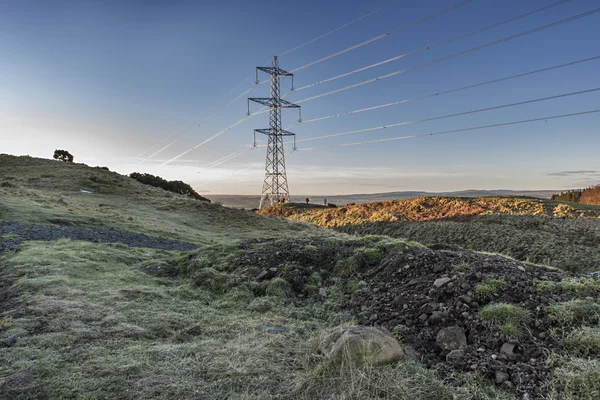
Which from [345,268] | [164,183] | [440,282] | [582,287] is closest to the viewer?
[582,287]

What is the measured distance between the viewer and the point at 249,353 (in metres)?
3.87

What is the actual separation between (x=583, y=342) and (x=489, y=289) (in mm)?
1186

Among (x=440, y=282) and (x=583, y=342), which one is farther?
(x=440, y=282)

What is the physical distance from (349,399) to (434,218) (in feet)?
70.8

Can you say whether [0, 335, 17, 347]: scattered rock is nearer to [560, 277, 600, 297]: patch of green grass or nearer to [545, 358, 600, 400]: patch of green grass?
[545, 358, 600, 400]: patch of green grass

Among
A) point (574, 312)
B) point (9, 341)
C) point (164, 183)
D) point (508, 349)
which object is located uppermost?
point (164, 183)

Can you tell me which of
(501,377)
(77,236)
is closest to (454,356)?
(501,377)

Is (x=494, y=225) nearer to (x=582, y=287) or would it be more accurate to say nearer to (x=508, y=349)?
(x=582, y=287)

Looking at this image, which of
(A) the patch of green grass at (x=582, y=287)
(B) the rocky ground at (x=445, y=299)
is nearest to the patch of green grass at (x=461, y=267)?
(B) the rocky ground at (x=445, y=299)

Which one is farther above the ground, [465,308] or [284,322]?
[465,308]

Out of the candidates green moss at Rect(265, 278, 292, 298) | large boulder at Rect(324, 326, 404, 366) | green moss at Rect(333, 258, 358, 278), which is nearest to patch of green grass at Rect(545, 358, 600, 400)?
large boulder at Rect(324, 326, 404, 366)

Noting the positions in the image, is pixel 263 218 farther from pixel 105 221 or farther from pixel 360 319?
pixel 360 319

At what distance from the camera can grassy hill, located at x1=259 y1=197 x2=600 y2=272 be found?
14159mm

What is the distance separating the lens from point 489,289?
14.9 ft
